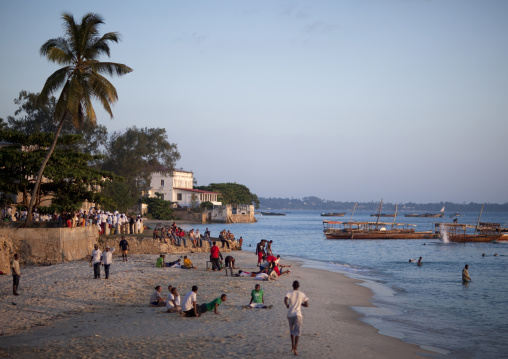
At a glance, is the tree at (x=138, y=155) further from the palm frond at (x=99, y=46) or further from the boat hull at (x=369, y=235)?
the palm frond at (x=99, y=46)

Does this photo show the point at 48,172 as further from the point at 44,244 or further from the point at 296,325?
the point at 296,325

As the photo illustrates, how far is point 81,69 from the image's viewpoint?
2638 cm

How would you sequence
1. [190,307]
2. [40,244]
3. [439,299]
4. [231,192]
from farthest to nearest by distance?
[231,192], [40,244], [439,299], [190,307]

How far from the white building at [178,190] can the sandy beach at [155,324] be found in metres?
71.8

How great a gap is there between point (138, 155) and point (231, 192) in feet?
165

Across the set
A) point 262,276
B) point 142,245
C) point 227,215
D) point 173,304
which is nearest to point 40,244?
point 142,245

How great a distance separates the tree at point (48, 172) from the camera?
28688mm

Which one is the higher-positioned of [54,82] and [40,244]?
[54,82]

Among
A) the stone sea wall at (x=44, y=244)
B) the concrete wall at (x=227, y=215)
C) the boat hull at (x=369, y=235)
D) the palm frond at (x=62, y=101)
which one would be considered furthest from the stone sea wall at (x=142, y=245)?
the concrete wall at (x=227, y=215)

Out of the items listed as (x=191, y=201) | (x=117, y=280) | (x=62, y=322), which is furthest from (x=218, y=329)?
(x=191, y=201)

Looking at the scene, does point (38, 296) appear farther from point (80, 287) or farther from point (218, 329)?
point (218, 329)

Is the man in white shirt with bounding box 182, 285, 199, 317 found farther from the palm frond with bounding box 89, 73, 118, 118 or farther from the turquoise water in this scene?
the palm frond with bounding box 89, 73, 118, 118

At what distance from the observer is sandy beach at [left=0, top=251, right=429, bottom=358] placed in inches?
456

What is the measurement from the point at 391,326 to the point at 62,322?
1070cm
